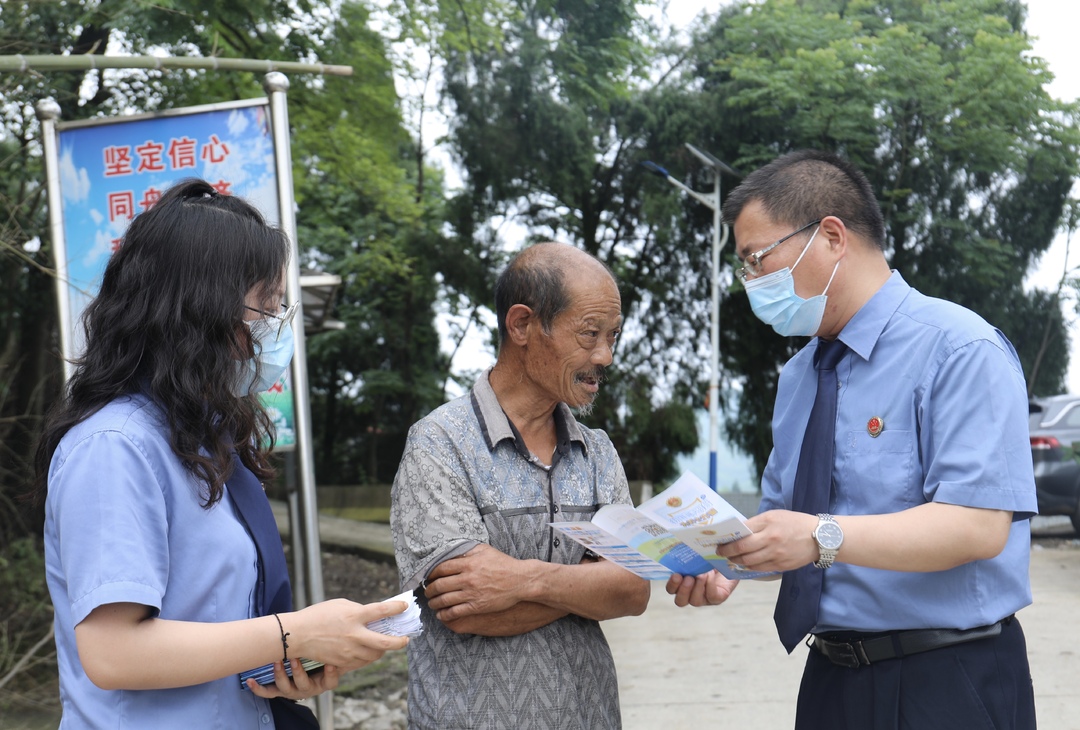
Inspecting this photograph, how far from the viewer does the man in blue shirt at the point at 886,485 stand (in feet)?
6.54

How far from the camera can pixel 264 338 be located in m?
2.01

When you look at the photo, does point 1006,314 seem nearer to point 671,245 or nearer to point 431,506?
point 671,245

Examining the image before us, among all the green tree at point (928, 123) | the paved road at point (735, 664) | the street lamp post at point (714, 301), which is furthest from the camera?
the street lamp post at point (714, 301)

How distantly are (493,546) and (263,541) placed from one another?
0.67 m

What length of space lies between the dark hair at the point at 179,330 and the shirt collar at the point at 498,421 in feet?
2.64

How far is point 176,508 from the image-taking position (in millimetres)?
1700

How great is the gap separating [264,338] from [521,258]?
842mm

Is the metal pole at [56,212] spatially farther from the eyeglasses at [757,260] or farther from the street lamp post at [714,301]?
the street lamp post at [714,301]

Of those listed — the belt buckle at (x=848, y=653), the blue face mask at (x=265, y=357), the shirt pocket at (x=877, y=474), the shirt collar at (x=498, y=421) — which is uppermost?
the blue face mask at (x=265, y=357)

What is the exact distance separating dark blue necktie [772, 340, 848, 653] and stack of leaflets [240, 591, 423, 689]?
0.89m

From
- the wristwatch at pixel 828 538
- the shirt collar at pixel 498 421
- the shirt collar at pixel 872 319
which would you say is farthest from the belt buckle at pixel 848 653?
the shirt collar at pixel 498 421

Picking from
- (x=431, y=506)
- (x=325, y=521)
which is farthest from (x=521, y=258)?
(x=325, y=521)

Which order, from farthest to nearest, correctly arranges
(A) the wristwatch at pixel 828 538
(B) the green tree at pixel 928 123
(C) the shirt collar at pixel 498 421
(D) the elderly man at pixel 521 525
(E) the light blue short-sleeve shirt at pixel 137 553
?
(B) the green tree at pixel 928 123 → (C) the shirt collar at pixel 498 421 → (D) the elderly man at pixel 521 525 → (A) the wristwatch at pixel 828 538 → (E) the light blue short-sleeve shirt at pixel 137 553

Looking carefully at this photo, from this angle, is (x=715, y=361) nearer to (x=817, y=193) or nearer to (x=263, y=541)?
(x=817, y=193)
